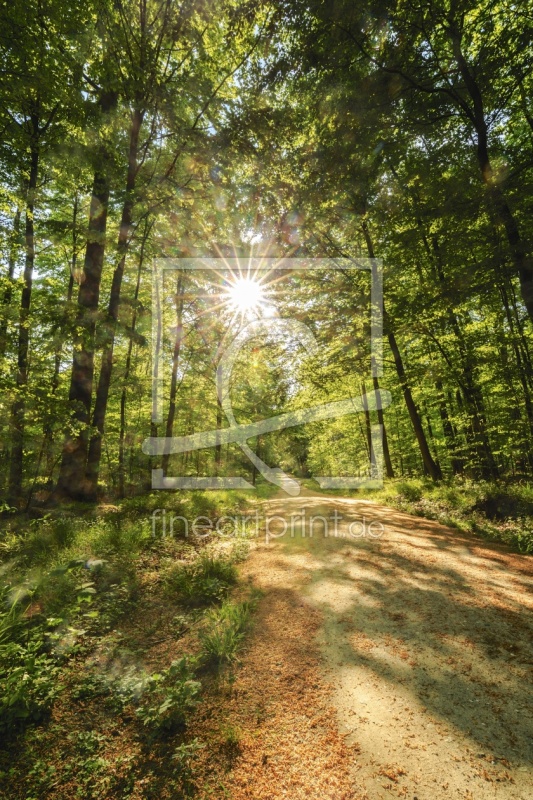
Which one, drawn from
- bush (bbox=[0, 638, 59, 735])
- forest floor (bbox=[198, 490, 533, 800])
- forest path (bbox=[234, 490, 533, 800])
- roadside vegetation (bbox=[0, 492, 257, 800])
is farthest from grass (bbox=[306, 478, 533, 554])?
bush (bbox=[0, 638, 59, 735])

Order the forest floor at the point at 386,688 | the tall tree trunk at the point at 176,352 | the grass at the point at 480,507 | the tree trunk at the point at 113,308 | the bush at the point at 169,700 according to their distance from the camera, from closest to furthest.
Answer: the forest floor at the point at 386,688, the bush at the point at 169,700, the grass at the point at 480,507, the tree trunk at the point at 113,308, the tall tree trunk at the point at 176,352

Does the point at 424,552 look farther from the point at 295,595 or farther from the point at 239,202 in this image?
the point at 239,202

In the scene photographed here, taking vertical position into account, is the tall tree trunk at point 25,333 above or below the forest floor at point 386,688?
above

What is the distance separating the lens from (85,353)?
10.1 meters

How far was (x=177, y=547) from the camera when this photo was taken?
736 centimetres

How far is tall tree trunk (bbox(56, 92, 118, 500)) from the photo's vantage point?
793 centimetres

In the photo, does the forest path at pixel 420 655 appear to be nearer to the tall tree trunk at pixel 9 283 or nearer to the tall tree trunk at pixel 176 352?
the tall tree trunk at pixel 9 283

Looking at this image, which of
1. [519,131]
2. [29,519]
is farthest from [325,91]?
[29,519]

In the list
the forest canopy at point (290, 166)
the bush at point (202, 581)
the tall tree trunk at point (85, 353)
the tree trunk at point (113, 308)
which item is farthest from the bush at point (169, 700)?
the tree trunk at point (113, 308)

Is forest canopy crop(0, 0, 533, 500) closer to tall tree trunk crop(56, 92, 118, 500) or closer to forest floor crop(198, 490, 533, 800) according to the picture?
tall tree trunk crop(56, 92, 118, 500)

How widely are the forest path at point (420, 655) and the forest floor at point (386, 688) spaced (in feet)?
0.04

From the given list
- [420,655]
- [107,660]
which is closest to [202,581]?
[107,660]

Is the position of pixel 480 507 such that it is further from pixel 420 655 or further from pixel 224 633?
pixel 224 633

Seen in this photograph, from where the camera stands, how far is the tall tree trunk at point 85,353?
793cm
